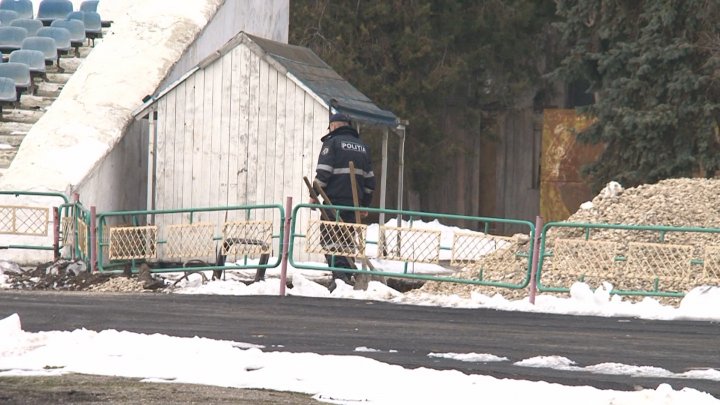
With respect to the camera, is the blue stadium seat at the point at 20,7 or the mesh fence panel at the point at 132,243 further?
the blue stadium seat at the point at 20,7

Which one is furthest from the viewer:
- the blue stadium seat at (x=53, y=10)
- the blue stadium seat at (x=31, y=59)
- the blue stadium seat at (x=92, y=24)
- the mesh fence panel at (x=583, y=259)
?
the blue stadium seat at (x=53, y=10)

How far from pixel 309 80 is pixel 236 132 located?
3.62 ft

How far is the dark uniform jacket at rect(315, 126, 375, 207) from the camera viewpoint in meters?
18.0

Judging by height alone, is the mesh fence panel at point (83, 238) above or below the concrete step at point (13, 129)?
below

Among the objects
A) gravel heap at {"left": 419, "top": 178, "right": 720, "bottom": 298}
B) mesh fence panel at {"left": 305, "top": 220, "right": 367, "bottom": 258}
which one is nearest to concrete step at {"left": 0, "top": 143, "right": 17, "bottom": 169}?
mesh fence panel at {"left": 305, "top": 220, "right": 367, "bottom": 258}

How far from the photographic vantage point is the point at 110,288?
57.9 ft

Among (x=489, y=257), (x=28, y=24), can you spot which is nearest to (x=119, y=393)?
(x=489, y=257)

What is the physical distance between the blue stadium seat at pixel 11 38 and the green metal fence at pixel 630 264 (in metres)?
12.0

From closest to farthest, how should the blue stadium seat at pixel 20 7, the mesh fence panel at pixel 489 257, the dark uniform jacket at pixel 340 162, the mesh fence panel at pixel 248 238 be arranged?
the mesh fence panel at pixel 489 257, the mesh fence panel at pixel 248 238, the dark uniform jacket at pixel 340 162, the blue stadium seat at pixel 20 7

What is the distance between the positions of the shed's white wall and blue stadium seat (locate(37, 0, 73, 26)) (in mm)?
3376

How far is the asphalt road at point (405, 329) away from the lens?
11.2 meters

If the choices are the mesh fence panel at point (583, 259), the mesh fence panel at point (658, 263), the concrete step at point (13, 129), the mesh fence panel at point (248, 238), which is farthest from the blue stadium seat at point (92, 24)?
the mesh fence panel at point (658, 263)

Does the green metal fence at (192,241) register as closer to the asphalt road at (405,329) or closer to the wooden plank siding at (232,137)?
the wooden plank siding at (232,137)

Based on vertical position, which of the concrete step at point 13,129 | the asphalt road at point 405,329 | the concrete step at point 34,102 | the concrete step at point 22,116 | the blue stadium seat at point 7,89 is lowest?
the asphalt road at point 405,329
